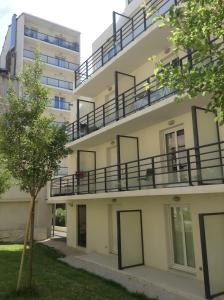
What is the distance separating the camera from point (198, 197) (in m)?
A: 10.9

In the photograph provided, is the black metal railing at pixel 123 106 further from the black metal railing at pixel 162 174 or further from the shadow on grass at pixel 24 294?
the shadow on grass at pixel 24 294

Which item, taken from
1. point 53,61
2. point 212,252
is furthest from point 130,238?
point 53,61

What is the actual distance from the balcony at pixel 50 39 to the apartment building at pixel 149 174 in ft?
65.2

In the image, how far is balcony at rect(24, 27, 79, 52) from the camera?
35838mm

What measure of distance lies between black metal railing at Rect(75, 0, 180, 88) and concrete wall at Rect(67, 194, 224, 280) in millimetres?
7337

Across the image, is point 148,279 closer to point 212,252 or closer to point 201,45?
point 212,252

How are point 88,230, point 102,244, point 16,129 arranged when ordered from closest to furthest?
point 16,129 → point 102,244 → point 88,230

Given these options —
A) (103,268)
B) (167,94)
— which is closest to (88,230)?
(103,268)

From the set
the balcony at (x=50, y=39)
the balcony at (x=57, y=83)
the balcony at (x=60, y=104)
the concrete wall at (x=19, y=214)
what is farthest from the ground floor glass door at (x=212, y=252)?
the balcony at (x=50, y=39)

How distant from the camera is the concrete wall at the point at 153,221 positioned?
10695 mm

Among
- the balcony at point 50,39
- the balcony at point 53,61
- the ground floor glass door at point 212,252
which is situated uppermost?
the balcony at point 50,39

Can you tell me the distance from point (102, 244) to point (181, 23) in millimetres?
13137

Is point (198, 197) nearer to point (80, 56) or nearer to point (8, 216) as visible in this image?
point (8, 216)

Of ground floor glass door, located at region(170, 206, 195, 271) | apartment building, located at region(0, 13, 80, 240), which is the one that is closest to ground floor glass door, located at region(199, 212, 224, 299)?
ground floor glass door, located at region(170, 206, 195, 271)
